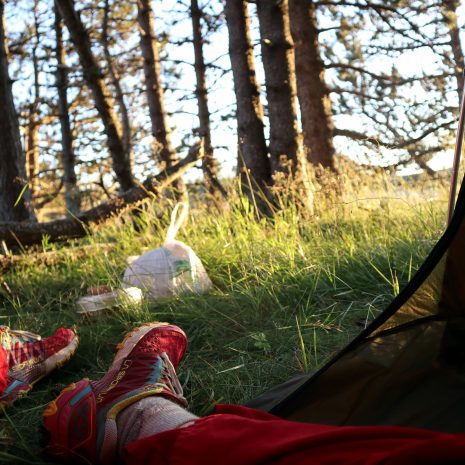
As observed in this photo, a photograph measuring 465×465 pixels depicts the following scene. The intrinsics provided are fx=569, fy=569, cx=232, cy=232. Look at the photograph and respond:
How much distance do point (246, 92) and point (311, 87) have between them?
78.5 inches

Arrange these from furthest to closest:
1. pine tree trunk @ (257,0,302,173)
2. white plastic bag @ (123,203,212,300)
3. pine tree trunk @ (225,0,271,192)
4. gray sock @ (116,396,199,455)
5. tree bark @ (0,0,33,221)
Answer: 1. tree bark @ (0,0,33,221)
2. pine tree trunk @ (225,0,271,192)
3. pine tree trunk @ (257,0,302,173)
4. white plastic bag @ (123,203,212,300)
5. gray sock @ (116,396,199,455)

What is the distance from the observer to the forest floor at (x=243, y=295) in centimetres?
200

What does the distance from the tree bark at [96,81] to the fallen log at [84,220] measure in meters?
1.95

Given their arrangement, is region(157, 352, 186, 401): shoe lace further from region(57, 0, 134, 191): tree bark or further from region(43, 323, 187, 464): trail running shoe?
region(57, 0, 134, 191): tree bark

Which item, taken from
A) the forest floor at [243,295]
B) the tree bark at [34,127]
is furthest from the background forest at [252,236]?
the tree bark at [34,127]

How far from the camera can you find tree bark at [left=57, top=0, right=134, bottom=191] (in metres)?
5.93

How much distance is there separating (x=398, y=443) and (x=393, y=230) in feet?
9.07

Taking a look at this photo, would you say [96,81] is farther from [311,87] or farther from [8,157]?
[311,87]

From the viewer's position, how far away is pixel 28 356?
6.75 ft

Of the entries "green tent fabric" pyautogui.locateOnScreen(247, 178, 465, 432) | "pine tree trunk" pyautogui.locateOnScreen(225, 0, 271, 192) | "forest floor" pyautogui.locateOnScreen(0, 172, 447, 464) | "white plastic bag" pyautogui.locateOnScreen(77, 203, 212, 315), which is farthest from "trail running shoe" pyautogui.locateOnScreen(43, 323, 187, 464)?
"pine tree trunk" pyautogui.locateOnScreen(225, 0, 271, 192)

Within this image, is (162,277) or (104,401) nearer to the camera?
(104,401)

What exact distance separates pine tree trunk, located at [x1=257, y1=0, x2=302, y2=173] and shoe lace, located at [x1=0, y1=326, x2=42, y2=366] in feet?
10.8

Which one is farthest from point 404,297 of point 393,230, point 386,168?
point 386,168

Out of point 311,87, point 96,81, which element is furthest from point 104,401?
point 311,87
